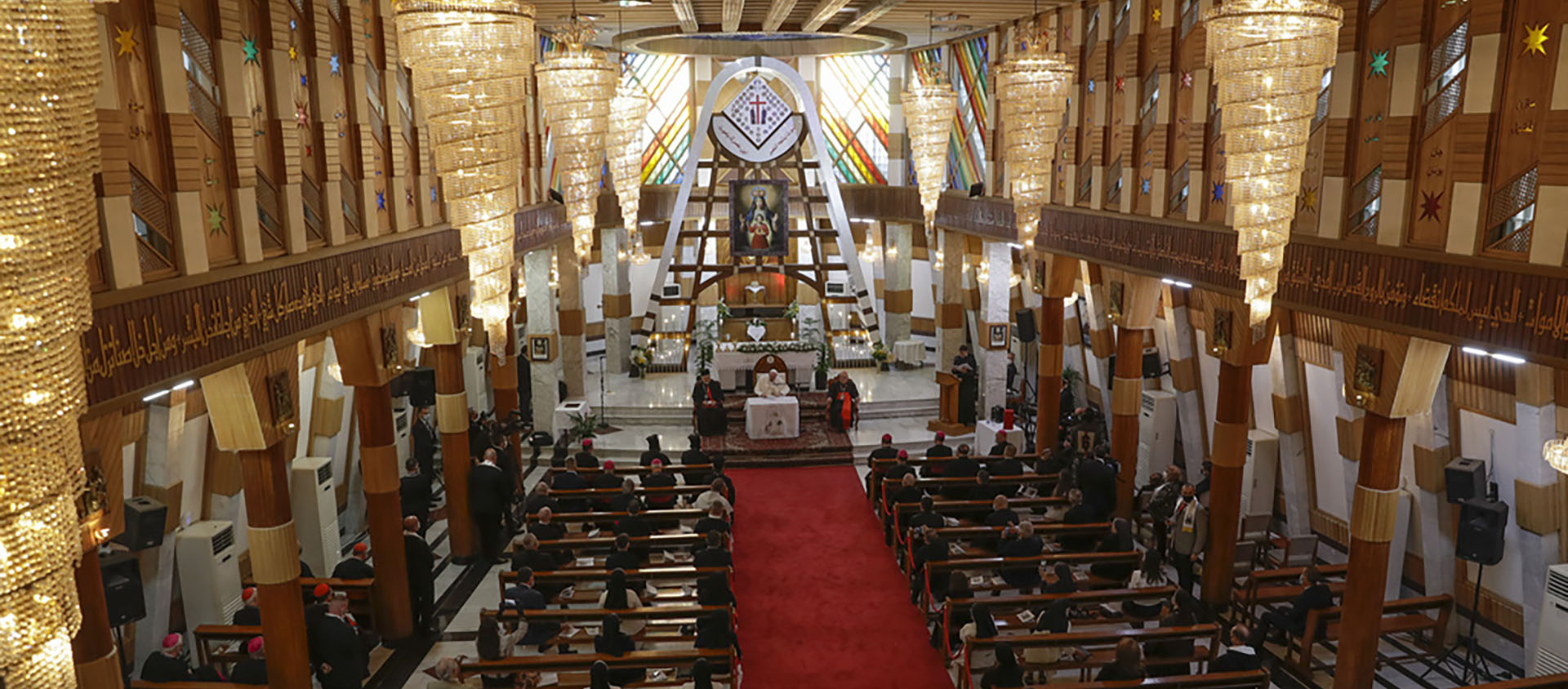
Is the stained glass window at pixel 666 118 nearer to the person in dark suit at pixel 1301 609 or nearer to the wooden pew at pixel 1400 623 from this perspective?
the person in dark suit at pixel 1301 609

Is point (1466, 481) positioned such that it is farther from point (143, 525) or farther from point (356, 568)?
point (143, 525)

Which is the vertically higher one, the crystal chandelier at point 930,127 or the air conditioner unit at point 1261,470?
the crystal chandelier at point 930,127

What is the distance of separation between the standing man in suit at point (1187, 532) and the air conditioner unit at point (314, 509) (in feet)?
31.2

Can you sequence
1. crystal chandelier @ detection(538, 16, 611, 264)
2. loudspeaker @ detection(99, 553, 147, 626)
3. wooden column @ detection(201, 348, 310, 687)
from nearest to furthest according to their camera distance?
1. wooden column @ detection(201, 348, 310, 687)
2. loudspeaker @ detection(99, 553, 147, 626)
3. crystal chandelier @ detection(538, 16, 611, 264)

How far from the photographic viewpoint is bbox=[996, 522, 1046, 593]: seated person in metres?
10.6

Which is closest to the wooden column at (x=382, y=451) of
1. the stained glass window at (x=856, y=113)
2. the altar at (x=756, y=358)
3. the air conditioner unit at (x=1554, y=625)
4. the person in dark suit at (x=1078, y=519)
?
the person in dark suit at (x=1078, y=519)

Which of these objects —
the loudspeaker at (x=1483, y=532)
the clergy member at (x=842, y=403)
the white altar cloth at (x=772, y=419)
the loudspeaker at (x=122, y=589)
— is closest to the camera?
the loudspeaker at (x=122, y=589)

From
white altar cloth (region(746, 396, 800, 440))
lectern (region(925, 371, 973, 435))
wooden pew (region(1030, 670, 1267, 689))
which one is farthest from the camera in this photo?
lectern (region(925, 371, 973, 435))

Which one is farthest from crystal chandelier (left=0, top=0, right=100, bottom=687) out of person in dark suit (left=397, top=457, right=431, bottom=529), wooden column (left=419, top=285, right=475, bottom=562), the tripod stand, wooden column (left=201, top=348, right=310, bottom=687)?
the tripod stand

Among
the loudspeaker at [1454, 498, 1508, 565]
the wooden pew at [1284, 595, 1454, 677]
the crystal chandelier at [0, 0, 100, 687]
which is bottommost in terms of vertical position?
the wooden pew at [1284, 595, 1454, 677]

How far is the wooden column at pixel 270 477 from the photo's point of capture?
752 cm

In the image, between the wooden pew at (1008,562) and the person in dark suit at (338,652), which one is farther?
the wooden pew at (1008,562)

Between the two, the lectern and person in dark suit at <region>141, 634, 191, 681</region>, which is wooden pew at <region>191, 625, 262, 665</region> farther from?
the lectern

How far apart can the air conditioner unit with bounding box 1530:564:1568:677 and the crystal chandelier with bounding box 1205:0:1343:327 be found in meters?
4.59
